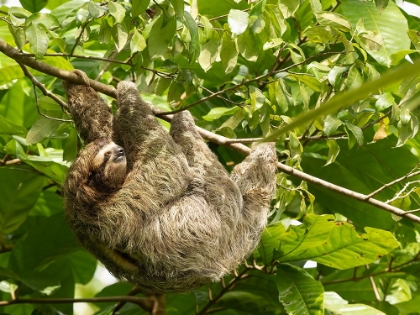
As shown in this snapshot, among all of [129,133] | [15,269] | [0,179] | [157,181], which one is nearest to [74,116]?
[129,133]

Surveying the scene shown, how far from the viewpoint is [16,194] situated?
19.1 feet

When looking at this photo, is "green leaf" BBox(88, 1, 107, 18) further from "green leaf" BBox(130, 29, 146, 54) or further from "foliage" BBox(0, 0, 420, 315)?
"green leaf" BBox(130, 29, 146, 54)

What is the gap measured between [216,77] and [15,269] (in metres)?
2.79

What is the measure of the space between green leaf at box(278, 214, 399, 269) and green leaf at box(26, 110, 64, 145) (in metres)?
2.14

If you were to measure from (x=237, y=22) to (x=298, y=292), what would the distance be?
2.56m

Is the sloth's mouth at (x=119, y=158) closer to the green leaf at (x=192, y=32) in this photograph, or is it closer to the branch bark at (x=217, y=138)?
the branch bark at (x=217, y=138)

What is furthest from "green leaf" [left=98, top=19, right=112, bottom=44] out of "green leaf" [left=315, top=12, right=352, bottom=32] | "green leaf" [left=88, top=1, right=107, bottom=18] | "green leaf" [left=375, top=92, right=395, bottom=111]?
"green leaf" [left=375, top=92, right=395, bottom=111]

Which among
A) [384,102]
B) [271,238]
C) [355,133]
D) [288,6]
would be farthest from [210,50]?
[271,238]

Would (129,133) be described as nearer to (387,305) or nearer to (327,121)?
(327,121)

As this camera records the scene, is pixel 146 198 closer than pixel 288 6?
No

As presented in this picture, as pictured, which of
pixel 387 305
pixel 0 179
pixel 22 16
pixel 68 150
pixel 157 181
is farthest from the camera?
pixel 387 305

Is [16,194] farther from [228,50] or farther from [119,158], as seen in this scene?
[228,50]

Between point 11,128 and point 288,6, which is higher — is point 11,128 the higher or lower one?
the lower one

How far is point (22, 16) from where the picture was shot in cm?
364
